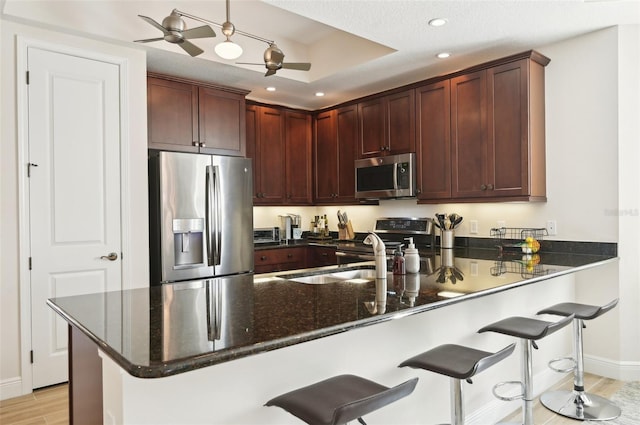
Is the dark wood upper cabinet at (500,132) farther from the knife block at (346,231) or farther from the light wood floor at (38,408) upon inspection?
the light wood floor at (38,408)

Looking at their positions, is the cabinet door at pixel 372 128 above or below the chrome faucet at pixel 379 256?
above

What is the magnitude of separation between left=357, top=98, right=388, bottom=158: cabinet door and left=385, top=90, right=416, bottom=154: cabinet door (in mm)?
65

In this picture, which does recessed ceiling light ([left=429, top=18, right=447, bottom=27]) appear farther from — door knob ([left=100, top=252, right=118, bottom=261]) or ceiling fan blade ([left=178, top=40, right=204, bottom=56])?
door knob ([left=100, top=252, right=118, bottom=261])

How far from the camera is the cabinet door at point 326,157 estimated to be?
5098mm

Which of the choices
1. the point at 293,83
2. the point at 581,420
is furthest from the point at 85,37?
the point at 581,420

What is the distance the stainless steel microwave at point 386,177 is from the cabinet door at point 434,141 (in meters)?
0.09

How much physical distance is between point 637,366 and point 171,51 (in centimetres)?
429

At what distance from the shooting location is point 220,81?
4285 mm

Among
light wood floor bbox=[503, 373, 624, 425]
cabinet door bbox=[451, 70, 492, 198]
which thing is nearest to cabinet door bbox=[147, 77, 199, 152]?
cabinet door bbox=[451, 70, 492, 198]

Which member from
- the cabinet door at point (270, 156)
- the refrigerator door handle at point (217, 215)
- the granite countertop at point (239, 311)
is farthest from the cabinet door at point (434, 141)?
the refrigerator door handle at point (217, 215)

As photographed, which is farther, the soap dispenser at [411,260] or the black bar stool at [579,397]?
the black bar stool at [579,397]

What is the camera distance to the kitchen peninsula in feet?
3.93

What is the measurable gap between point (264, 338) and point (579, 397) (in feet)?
8.49

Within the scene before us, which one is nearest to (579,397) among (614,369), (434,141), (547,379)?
(547,379)
